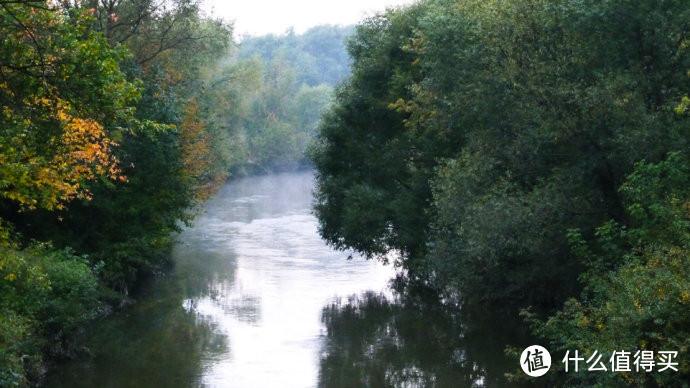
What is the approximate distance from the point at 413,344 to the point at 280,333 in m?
4.06

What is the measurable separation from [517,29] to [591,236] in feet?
18.5

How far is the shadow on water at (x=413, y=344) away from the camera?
65.8 feet

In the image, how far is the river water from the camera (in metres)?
20.0

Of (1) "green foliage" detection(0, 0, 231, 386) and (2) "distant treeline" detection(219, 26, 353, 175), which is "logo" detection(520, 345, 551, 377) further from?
(2) "distant treeline" detection(219, 26, 353, 175)

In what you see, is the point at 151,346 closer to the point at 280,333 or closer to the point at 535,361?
the point at 280,333

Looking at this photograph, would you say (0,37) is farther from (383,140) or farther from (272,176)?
(272,176)

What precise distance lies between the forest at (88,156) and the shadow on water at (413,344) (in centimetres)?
674

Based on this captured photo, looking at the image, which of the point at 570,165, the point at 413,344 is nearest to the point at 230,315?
the point at 413,344

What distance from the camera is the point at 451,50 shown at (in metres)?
24.0

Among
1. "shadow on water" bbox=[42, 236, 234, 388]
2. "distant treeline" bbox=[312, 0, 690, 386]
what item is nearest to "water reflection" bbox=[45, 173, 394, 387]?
"shadow on water" bbox=[42, 236, 234, 388]

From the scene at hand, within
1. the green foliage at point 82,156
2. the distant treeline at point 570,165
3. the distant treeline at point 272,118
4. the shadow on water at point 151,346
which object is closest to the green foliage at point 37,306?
the green foliage at point 82,156

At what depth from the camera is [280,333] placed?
24.3 metres

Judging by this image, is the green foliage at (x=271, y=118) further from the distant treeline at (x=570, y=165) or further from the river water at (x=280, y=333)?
the distant treeline at (x=570, y=165)

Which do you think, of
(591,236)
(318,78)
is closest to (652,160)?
Answer: (591,236)
